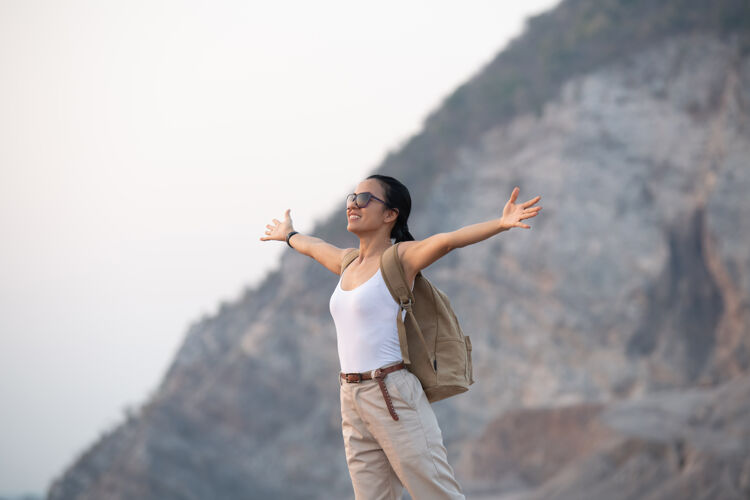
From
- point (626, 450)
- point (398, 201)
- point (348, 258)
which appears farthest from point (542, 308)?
point (398, 201)

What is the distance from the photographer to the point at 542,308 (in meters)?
19.5

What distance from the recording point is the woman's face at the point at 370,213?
3.48 metres

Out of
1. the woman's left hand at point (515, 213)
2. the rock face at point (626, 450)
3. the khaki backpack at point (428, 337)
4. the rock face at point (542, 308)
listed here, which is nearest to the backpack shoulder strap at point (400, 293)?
the khaki backpack at point (428, 337)

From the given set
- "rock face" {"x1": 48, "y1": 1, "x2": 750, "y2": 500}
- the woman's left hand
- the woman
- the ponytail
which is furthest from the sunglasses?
"rock face" {"x1": 48, "y1": 1, "x2": 750, "y2": 500}

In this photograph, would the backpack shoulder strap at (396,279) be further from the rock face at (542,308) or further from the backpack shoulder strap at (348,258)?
the rock face at (542,308)

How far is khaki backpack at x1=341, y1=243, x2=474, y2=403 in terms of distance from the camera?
3.26m

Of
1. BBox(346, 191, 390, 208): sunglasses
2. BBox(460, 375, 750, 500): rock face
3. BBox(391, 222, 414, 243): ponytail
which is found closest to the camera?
BBox(346, 191, 390, 208): sunglasses

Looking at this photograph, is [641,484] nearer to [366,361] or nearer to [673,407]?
[673,407]

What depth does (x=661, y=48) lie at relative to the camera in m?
20.8

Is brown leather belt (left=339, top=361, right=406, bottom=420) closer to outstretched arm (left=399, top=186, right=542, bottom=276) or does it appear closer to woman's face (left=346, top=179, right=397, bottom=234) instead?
outstretched arm (left=399, top=186, right=542, bottom=276)

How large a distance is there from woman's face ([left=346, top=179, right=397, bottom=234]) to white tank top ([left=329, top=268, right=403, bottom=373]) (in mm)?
268

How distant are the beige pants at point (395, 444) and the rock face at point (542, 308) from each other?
45.7 feet

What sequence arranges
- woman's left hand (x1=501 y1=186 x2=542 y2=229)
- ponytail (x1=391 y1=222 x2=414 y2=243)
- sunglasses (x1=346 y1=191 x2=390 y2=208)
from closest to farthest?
woman's left hand (x1=501 y1=186 x2=542 y2=229), sunglasses (x1=346 y1=191 x2=390 y2=208), ponytail (x1=391 y1=222 x2=414 y2=243)

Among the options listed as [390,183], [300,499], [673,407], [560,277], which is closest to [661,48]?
[560,277]
